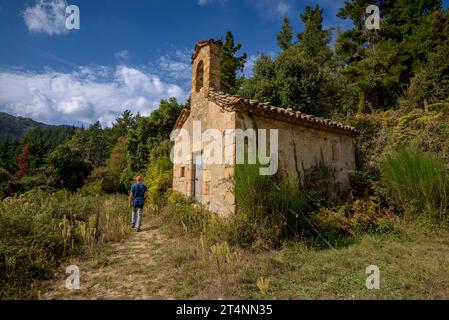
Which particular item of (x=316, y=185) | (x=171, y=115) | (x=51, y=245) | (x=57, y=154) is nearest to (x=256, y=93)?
(x=171, y=115)

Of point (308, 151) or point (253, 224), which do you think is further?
point (308, 151)

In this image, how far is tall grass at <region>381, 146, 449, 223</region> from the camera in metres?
6.32

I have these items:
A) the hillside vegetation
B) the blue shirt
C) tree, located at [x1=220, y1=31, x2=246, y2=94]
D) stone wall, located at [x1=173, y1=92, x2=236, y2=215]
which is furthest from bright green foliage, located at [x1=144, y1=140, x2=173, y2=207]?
tree, located at [x1=220, y1=31, x2=246, y2=94]

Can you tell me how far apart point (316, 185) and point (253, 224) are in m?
3.71

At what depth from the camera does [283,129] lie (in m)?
7.95

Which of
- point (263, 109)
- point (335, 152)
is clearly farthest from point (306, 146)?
point (263, 109)

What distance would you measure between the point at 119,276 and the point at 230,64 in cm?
2156

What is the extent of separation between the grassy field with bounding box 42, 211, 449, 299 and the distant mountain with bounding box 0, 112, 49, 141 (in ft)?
529

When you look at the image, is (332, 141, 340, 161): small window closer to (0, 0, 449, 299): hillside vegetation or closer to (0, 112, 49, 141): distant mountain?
(0, 0, 449, 299): hillside vegetation

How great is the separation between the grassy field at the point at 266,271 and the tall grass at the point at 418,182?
1.93 ft

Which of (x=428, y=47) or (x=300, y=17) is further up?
(x=300, y=17)

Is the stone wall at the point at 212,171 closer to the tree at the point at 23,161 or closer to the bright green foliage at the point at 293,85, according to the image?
the bright green foliage at the point at 293,85

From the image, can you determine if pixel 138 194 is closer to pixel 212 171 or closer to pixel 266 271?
pixel 212 171
